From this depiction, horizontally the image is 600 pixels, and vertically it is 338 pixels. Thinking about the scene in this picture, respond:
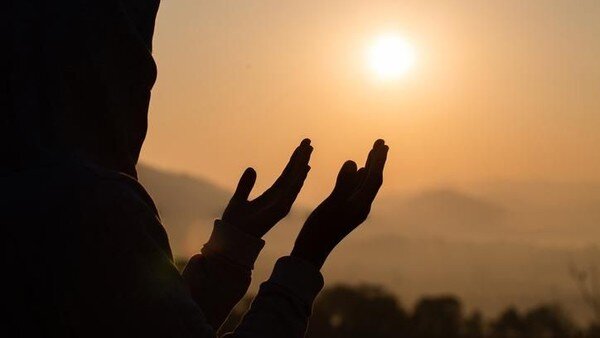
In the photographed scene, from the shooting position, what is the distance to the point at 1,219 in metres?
2.34

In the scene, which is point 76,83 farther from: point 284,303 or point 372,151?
point 372,151

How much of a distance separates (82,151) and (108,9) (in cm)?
40

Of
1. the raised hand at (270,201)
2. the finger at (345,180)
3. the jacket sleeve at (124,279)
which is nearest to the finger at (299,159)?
the raised hand at (270,201)

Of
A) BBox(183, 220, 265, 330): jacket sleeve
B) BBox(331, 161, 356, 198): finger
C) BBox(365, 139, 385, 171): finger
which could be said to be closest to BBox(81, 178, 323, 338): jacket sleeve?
BBox(331, 161, 356, 198): finger

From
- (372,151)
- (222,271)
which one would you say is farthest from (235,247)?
(372,151)

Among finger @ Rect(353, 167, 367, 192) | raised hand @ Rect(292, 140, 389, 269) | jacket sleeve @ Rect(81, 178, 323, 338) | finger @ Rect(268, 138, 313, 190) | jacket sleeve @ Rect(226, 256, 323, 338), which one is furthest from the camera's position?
finger @ Rect(268, 138, 313, 190)

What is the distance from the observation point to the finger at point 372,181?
9.62 ft

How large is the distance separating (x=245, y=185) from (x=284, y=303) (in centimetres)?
116

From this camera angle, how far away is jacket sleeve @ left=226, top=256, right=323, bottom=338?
2.62 m

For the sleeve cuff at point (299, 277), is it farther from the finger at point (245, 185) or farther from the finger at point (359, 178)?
the finger at point (245, 185)

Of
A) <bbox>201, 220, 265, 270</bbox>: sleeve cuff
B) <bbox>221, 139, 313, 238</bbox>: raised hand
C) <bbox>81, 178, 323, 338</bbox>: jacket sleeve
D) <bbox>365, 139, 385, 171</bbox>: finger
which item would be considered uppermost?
<bbox>365, 139, 385, 171</bbox>: finger

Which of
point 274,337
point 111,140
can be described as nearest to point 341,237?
point 274,337

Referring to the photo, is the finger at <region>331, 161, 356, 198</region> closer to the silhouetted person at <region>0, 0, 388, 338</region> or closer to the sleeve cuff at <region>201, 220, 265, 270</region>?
the silhouetted person at <region>0, 0, 388, 338</region>

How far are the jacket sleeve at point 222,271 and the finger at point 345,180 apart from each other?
0.81 meters
